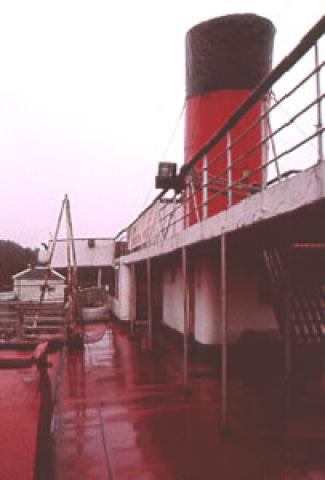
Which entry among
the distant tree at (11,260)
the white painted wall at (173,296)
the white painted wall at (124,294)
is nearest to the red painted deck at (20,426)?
the white painted wall at (173,296)

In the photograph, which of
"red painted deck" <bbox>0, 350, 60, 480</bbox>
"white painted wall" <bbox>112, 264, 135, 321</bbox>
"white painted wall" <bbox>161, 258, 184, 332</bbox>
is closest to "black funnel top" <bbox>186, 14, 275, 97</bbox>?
"white painted wall" <bbox>161, 258, 184, 332</bbox>

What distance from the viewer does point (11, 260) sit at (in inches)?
3012

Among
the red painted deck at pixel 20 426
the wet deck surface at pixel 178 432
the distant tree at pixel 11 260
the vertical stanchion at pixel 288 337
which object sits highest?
the distant tree at pixel 11 260

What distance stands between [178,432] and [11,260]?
7508cm

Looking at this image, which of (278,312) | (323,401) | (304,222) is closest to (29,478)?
(304,222)

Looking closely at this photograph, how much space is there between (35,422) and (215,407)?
2.86m

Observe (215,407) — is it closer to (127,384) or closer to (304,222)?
(127,384)

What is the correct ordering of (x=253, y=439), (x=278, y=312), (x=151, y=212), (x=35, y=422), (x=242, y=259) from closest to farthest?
1. (x=35, y=422)
2. (x=253, y=439)
3. (x=278, y=312)
4. (x=242, y=259)
5. (x=151, y=212)

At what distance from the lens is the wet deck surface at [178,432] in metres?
4.39

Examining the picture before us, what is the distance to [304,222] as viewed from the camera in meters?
4.32

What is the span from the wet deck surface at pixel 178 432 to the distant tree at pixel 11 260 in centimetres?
5504

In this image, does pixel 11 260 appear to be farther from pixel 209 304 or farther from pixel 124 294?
pixel 209 304

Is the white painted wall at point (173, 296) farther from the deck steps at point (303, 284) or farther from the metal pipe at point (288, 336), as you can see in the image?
the metal pipe at point (288, 336)

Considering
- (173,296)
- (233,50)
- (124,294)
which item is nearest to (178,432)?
(173,296)
